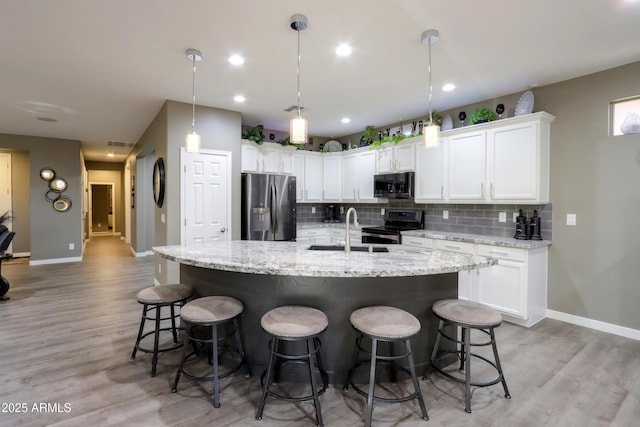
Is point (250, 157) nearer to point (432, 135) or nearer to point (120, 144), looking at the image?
point (432, 135)

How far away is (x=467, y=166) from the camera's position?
418 cm

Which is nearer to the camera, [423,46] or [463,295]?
[423,46]

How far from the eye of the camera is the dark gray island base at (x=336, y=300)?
2.26 meters

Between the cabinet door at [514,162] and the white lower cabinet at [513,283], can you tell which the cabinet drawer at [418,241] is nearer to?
the white lower cabinet at [513,283]

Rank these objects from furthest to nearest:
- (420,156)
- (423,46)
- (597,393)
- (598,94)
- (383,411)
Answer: (420,156)
(598,94)
(423,46)
(597,393)
(383,411)

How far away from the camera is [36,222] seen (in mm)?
6836

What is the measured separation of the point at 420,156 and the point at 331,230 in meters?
2.13

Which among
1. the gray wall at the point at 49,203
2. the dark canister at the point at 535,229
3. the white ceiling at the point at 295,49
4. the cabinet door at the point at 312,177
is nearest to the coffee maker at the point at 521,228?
the dark canister at the point at 535,229

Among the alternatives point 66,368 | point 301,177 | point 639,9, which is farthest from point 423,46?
point 66,368

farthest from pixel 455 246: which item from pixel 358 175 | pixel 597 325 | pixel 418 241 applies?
pixel 358 175

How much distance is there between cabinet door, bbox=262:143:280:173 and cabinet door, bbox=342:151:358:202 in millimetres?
1273

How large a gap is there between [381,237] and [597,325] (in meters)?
2.57

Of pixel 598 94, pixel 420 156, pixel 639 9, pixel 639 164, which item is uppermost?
pixel 639 9

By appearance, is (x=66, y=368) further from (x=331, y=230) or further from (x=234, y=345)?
(x=331, y=230)
